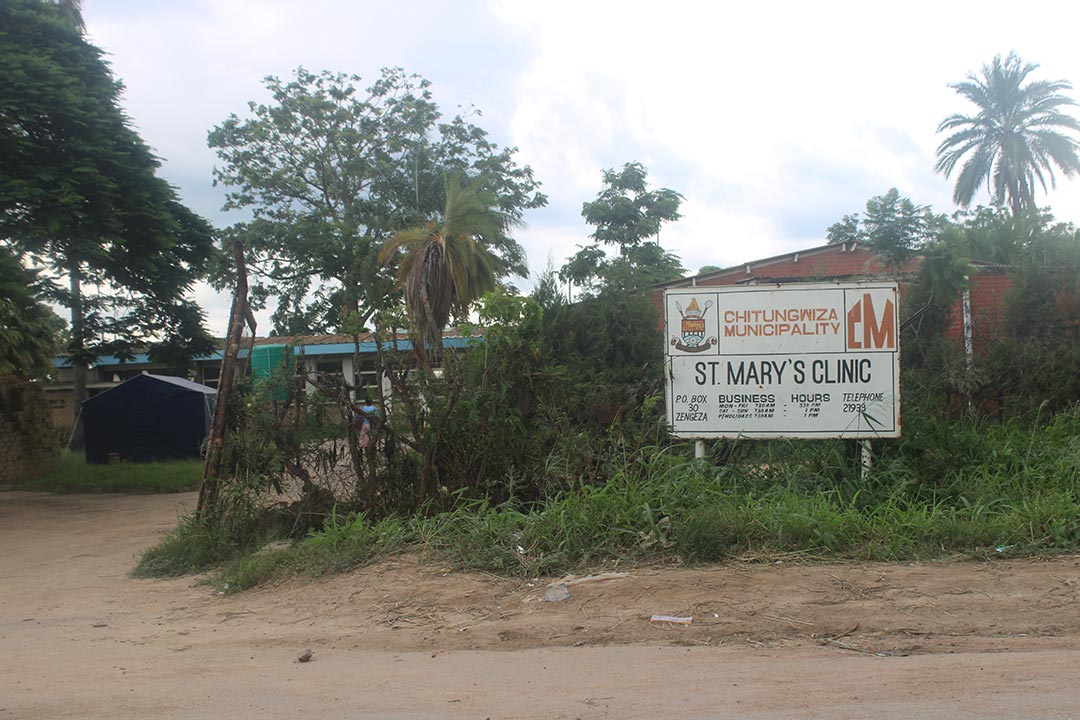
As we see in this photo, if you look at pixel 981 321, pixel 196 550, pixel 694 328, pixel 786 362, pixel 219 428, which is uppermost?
pixel 981 321

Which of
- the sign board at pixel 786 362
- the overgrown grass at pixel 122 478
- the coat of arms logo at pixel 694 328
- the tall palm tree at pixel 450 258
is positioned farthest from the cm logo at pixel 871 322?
the overgrown grass at pixel 122 478

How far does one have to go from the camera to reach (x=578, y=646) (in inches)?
215

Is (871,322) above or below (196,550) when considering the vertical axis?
above

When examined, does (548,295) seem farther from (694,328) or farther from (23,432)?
(23,432)

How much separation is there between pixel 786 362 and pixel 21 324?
13.4m

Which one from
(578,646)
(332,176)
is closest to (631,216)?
(332,176)

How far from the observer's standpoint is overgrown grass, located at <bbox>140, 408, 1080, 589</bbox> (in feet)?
22.5

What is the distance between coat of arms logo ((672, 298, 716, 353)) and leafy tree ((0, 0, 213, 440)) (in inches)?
400

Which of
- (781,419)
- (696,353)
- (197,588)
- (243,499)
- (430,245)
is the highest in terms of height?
(430,245)

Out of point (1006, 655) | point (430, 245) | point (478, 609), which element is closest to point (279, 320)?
point (430, 245)

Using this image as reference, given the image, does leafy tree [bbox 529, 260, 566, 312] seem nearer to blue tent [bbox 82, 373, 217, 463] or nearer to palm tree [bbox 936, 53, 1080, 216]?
blue tent [bbox 82, 373, 217, 463]

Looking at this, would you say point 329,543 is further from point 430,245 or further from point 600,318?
point 430,245

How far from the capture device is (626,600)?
19.9 ft

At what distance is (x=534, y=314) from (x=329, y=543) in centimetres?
319
